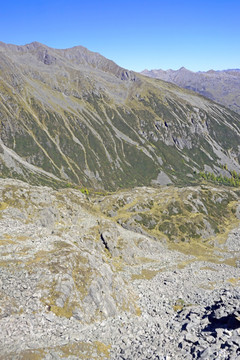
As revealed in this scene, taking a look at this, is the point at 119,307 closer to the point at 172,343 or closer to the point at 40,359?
the point at 172,343

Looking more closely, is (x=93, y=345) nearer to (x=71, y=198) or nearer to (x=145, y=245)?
(x=145, y=245)

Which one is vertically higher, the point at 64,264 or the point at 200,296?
the point at 64,264

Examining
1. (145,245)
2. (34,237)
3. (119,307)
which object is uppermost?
(34,237)

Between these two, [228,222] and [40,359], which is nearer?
[40,359]

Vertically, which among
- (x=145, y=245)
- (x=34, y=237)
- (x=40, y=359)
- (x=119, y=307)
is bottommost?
(x=145, y=245)

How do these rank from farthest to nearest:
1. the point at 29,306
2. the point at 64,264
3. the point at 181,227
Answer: the point at 181,227, the point at 64,264, the point at 29,306

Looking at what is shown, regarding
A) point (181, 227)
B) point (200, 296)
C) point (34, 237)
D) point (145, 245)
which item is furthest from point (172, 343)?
point (181, 227)

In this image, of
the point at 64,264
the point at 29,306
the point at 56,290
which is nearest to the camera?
the point at 29,306

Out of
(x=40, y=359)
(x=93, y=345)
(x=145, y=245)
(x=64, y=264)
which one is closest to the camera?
(x=40, y=359)

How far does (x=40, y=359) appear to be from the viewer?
28.5 metres

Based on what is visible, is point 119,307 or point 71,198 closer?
point 119,307

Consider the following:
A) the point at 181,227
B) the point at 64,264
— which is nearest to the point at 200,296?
the point at 64,264

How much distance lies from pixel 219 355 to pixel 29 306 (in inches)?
932

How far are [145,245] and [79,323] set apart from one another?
5573 cm
